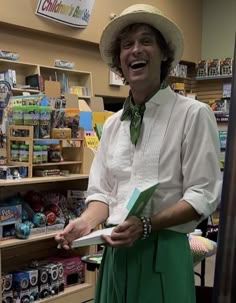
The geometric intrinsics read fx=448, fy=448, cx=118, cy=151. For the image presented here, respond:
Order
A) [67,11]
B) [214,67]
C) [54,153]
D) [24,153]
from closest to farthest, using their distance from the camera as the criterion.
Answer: [24,153] < [54,153] < [67,11] < [214,67]

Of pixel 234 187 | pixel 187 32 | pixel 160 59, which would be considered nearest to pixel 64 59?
pixel 187 32

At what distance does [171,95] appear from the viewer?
152cm

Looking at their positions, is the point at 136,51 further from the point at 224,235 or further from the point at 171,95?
the point at 224,235

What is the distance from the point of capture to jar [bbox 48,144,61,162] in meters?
3.87

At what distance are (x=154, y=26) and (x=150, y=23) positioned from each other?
0.06 feet

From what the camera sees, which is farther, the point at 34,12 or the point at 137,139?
the point at 34,12

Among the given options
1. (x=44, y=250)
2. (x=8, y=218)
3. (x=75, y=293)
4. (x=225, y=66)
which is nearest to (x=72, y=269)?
(x=75, y=293)

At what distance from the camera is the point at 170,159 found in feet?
4.63

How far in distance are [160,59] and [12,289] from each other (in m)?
2.86

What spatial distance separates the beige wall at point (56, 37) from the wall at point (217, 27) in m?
1.32

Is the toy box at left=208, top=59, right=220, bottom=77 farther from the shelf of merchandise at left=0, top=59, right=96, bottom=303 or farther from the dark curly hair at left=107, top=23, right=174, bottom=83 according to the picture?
the dark curly hair at left=107, top=23, right=174, bottom=83

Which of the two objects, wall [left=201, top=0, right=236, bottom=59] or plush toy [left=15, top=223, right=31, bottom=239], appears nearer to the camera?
plush toy [left=15, top=223, right=31, bottom=239]

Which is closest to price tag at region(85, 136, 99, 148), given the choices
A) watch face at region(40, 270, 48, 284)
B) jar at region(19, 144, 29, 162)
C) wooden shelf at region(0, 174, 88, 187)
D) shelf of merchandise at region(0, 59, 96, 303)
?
shelf of merchandise at region(0, 59, 96, 303)

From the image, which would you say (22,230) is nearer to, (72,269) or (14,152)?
(14,152)
